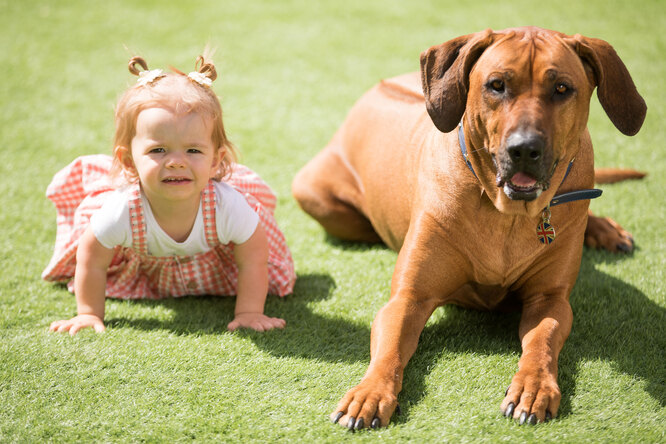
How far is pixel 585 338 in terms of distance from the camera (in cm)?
323

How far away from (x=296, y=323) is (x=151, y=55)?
5.11 metres

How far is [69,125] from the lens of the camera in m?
5.93

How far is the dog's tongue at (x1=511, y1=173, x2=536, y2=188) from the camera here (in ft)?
8.97

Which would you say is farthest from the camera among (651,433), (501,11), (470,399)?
(501,11)

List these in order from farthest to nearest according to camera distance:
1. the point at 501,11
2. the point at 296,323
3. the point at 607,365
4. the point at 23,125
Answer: the point at 501,11 < the point at 23,125 < the point at 296,323 < the point at 607,365

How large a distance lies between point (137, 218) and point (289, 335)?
0.94 metres

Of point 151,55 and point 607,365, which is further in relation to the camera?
point 151,55

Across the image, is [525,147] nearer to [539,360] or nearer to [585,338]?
[539,360]

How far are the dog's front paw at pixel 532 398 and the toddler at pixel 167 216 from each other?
1202mm

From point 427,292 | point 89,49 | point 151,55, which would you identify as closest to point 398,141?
point 427,292

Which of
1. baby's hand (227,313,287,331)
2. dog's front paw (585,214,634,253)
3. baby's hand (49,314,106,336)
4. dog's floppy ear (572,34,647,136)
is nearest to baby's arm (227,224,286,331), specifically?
baby's hand (227,313,287,331)

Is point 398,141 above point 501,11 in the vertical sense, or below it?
below

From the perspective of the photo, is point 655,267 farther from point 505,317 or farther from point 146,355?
point 146,355

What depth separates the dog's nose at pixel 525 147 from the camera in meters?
2.61
